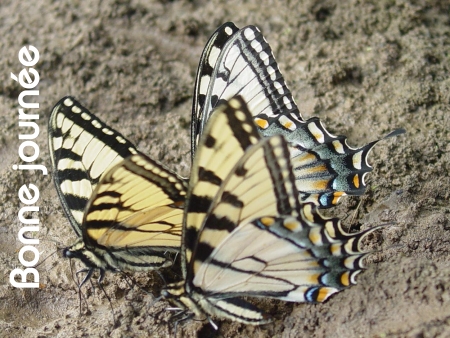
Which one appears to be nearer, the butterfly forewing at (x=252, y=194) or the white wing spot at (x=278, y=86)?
the butterfly forewing at (x=252, y=194)

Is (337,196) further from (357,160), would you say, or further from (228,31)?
(228,31)

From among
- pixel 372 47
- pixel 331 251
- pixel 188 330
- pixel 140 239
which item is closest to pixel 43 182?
pixel 140 239

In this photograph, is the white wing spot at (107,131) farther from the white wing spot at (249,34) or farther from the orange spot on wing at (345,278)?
the orange spot on wing at (345,278)

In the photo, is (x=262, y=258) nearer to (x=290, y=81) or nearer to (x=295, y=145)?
(x=295, y=145)

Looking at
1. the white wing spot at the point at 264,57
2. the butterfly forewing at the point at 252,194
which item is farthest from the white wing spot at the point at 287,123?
the butterfly forewing at the point at 252,194

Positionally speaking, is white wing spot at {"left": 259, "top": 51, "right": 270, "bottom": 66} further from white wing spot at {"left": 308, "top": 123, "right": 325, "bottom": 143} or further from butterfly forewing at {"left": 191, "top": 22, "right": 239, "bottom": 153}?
white wing spot at {"left": 308, "top": 123, "right": 325, "bottom": 143}

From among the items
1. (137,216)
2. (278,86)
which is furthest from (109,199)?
(278,86)

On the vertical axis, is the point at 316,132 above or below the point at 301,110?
below
